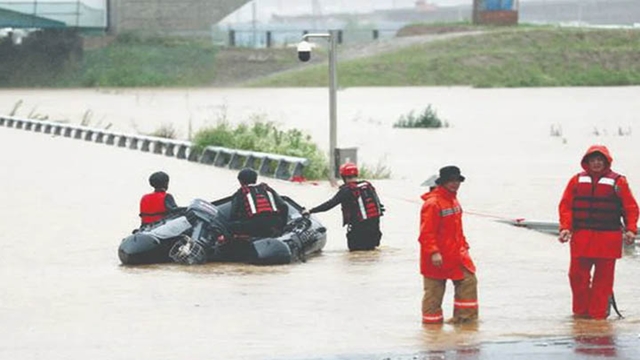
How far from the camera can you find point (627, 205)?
49.2 ft

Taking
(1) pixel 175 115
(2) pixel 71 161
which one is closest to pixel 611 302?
(2) pixel 71 161

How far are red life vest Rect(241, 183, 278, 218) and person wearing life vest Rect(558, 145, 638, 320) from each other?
16.1 feet

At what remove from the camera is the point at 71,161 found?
39.4 meters

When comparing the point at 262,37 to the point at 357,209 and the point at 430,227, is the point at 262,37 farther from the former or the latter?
the point at 430,227

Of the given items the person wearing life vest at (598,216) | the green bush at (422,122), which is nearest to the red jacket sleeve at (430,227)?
the person wearing life vest at (598,216)

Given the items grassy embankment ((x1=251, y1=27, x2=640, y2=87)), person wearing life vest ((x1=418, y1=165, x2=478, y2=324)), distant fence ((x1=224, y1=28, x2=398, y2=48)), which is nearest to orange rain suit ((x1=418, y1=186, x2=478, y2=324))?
person wearing life vest ((x1=418, y1=165, x2=478, y2=324))

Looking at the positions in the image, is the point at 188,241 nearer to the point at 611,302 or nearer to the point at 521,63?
the point at 611,302

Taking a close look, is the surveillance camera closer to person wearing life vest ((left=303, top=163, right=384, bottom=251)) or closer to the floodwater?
the floodwater

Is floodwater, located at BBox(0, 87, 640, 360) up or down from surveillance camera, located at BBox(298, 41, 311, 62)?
down

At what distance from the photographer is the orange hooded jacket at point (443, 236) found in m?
14.7

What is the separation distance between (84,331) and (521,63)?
89632 mm

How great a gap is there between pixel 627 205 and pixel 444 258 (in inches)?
62.9

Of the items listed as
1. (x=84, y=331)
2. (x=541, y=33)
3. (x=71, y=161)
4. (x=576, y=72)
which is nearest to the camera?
(x=84, y=331)

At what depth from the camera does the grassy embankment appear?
100125 mm
